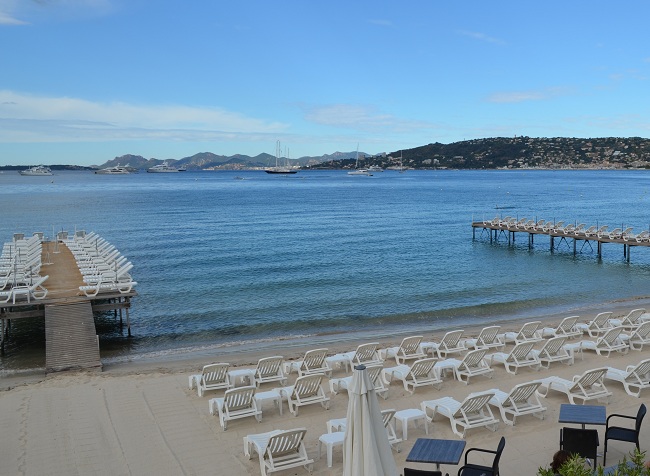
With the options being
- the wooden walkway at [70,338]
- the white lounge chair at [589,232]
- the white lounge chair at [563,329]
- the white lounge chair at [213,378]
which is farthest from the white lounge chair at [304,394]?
the white lounge chair at [589,232]

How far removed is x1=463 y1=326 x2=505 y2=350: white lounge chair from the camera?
14970mm

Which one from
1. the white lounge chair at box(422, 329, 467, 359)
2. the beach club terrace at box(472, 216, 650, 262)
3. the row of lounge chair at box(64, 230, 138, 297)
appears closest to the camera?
the white lounge chair at box(422, 329, 467, 359)

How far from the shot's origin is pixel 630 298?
26.0 meters

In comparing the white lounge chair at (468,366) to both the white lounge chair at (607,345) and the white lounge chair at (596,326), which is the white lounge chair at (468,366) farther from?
the white lounge chair at (596,326)

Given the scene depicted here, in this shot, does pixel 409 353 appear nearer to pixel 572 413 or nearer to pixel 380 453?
pixel 572 413

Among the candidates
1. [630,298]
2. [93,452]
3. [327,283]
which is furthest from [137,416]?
[630,298]

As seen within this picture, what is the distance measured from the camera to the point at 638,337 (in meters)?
15.2

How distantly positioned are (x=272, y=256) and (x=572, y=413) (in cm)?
2973

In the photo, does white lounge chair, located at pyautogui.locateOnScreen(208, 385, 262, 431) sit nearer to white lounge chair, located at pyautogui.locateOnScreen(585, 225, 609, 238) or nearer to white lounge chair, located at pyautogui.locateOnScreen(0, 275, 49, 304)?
white lounge chair, located at pyautogui.locateOnScreen(0, 275, 49, 304)

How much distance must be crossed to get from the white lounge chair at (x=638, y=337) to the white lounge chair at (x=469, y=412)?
687 centimetres

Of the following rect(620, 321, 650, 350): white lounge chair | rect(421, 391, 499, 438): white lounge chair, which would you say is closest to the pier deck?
rect(620, 321, 650, 350): white lounge chair

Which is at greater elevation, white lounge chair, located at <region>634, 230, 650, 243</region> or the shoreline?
white lounge chair, located at <region>634, 230, 650, 243</region>

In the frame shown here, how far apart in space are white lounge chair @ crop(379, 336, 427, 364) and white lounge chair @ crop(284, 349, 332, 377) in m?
1.80

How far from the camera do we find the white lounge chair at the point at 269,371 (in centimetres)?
1256
